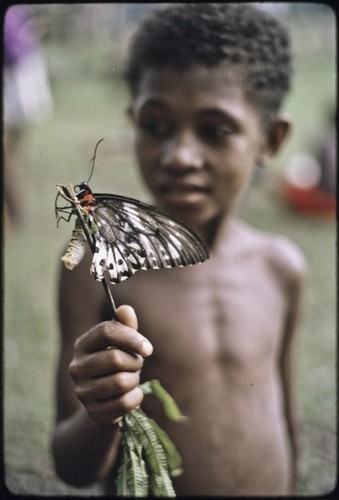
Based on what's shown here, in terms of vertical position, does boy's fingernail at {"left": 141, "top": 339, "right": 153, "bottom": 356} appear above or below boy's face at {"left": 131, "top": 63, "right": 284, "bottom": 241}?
below

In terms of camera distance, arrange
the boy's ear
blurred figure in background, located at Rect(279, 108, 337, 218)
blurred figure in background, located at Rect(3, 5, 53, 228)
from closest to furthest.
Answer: the boy's ear → blurred figure in background, located at Rect(3, 5, 53, 228) → blurred figure in background, located at Rect(279, 108, 337, 218)

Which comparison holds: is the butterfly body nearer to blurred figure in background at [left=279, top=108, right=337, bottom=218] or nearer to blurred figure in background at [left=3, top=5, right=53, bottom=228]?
blurred figure in background at [left=3, top=5, right=53, bottom=228]

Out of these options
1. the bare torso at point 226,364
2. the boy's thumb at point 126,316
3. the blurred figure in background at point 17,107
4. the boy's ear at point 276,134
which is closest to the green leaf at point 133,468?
the boy's thumb at point 126,316

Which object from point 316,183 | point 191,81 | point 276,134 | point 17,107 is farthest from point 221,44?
point 316,183

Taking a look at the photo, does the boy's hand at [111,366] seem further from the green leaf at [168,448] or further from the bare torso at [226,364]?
the bare torso at [226,364]

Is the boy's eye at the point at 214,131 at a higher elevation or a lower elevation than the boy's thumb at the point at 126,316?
higher

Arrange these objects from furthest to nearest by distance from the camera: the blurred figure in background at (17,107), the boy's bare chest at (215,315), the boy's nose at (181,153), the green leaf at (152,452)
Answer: the blurred figure in background at (17,107), the boy's bare chest at (215,315), the boy's nose at (181,153), the green leaf at (152,452)

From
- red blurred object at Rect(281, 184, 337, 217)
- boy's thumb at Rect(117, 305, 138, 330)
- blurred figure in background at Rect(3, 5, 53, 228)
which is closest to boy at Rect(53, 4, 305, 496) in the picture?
boy's thumb at Rect(117, 305, 138, 330)

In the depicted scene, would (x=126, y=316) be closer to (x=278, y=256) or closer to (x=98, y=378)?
(x=98, y=378)
